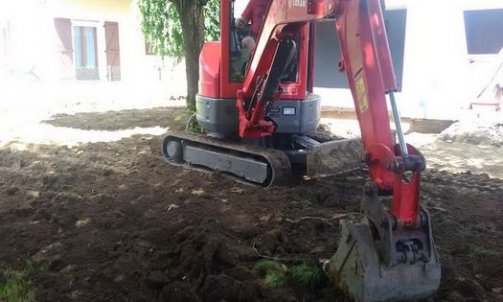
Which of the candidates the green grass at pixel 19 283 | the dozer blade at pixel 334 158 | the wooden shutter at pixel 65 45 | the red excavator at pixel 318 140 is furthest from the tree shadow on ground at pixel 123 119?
the wooden shutter at pixel 65 45

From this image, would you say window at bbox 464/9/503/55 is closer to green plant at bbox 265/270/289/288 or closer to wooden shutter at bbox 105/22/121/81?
green plant at bbox 265/270/289/288

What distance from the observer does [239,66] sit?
618 centimetres

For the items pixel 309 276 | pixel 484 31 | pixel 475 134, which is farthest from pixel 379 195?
pixel 484 31

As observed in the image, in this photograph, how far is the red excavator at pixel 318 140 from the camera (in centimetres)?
300

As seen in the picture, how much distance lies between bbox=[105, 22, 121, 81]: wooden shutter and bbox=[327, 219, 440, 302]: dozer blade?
1869cm

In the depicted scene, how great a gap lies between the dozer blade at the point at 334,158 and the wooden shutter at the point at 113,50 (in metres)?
16.0

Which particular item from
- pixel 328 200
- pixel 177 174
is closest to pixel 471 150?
pixel 328 200

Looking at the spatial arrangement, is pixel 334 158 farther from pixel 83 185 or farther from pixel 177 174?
pixel 83 185

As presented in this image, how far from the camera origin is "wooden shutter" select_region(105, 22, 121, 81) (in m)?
20.6

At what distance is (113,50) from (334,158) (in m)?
16.7

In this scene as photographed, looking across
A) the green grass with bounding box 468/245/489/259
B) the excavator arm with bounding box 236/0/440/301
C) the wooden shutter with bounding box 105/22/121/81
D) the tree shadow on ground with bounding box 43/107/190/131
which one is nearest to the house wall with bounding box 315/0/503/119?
the tree shadow on ground with bounding box 43/107/190/131

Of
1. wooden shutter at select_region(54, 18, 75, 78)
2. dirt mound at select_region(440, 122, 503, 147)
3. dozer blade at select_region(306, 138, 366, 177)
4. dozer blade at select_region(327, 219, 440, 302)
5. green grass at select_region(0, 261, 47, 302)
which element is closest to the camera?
dozer blade at select_region(327, 219, 440, 302)

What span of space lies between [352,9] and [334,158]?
2658mm

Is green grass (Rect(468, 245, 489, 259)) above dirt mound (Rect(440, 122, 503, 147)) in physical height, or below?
below
